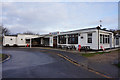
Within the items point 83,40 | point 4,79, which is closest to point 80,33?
point 83,40

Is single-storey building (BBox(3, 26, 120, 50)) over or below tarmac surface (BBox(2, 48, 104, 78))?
over

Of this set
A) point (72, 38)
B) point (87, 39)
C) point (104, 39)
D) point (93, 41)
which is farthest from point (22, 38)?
point (104, 39)

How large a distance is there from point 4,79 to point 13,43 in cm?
3268

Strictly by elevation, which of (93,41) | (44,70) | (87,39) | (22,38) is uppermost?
(22,38)

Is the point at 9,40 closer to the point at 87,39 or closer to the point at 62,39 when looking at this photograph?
the point at 62,39

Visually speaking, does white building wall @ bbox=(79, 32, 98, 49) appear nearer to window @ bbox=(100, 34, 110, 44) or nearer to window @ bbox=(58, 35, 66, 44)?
window @ bbox=(100, 34, 110, 44)

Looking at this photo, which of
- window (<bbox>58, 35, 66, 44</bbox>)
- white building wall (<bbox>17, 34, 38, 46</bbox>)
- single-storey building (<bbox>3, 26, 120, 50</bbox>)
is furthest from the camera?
white building wall (<bbox>17, 34, 38, 46</bbox>)

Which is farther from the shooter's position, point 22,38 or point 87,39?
point 22,38

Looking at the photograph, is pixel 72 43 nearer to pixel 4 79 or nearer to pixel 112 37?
pixel 112 37

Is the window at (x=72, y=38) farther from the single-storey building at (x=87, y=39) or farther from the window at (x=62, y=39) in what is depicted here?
the window at (x=62, y=39)

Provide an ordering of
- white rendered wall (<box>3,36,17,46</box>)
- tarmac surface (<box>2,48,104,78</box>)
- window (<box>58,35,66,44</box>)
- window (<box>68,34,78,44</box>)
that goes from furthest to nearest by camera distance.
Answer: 1. white rendered wall (<box>3,36,17,46</box>)
2. window (<box>58,35,66,44</box>)
3. window (<box>68,34,78,44</box>)
4. tarmac surface (<box>2,48,104,78</box>)

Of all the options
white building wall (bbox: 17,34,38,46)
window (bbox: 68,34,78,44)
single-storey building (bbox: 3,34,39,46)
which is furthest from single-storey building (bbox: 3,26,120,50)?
single-storey building (bbox: 3,34,39,46)

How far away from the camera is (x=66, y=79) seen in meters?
4.94

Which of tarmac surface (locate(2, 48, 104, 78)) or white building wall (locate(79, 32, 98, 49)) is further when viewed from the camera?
white building wall (locate(79, 32, 98, 49))
